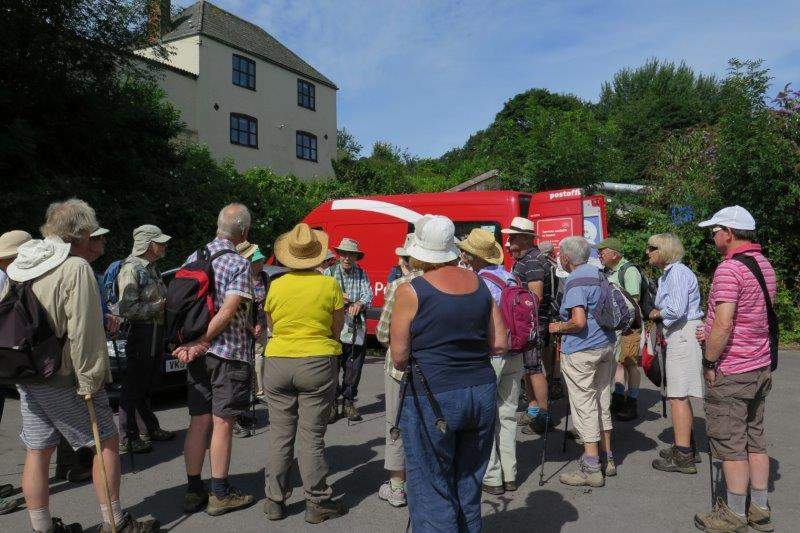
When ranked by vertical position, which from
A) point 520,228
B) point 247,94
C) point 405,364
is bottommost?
point 405,364

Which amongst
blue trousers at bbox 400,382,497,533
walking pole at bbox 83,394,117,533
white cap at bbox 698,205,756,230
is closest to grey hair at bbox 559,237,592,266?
white cap at bbox 698,205,756,230

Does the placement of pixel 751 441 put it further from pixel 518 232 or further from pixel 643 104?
pixel 643 104

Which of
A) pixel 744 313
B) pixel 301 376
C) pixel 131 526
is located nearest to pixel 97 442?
pixel 131 526

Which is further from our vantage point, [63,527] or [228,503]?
[228,503]

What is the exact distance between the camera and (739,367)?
3.66 metres

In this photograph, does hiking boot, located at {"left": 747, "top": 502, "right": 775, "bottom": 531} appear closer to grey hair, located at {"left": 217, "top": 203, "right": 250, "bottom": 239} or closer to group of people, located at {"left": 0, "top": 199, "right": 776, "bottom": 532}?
group of people, located at {"left": 0, "top": 199, "right": 776, "bottom": 532}

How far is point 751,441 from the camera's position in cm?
376

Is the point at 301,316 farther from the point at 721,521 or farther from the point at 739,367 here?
the point at 721,521

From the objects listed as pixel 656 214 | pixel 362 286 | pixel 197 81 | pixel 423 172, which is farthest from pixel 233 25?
pixel 362 286

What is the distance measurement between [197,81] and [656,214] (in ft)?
63.5

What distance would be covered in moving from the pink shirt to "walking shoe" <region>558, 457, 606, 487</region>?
1296 millimetres

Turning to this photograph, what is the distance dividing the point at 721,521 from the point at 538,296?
2583 millimetres

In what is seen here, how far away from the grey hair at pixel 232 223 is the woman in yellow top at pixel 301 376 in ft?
1.20

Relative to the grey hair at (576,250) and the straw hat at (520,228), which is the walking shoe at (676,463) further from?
the straw hat at (520,228)
